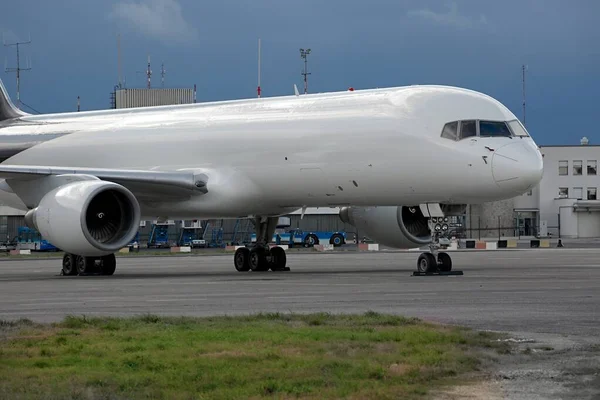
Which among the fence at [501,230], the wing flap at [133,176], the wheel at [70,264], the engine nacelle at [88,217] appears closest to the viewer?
the engine nacelle at [88,217]

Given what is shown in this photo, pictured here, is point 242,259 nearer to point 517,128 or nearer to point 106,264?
point 106,264

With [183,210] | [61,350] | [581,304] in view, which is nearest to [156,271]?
[183,210]

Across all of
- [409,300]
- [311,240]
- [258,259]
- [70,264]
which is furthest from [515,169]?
[311,240]

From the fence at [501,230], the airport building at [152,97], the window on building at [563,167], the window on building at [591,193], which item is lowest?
the fence at [501,230]

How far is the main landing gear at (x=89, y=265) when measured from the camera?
30750 mm

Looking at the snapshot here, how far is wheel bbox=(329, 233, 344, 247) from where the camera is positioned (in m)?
75.9

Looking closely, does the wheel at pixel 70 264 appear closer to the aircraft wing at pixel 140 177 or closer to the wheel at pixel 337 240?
the aircraft wing at pixel 140 177

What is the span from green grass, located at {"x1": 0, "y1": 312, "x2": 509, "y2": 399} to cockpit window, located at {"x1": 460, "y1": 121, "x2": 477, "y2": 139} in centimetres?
1249

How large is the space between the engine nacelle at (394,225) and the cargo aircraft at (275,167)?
4cm

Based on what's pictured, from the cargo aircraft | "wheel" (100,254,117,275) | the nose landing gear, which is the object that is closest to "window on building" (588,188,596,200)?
the cargo aircraft

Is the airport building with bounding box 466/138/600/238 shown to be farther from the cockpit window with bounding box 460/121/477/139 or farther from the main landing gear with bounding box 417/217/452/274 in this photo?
the cockpit window with bounding box 460/121/477/139

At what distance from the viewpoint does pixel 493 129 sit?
2653cm

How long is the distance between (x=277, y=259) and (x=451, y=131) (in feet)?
25.0

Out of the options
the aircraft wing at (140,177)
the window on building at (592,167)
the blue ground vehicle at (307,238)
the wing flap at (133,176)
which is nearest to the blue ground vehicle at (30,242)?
the blue ground vehicle at (307,238)
